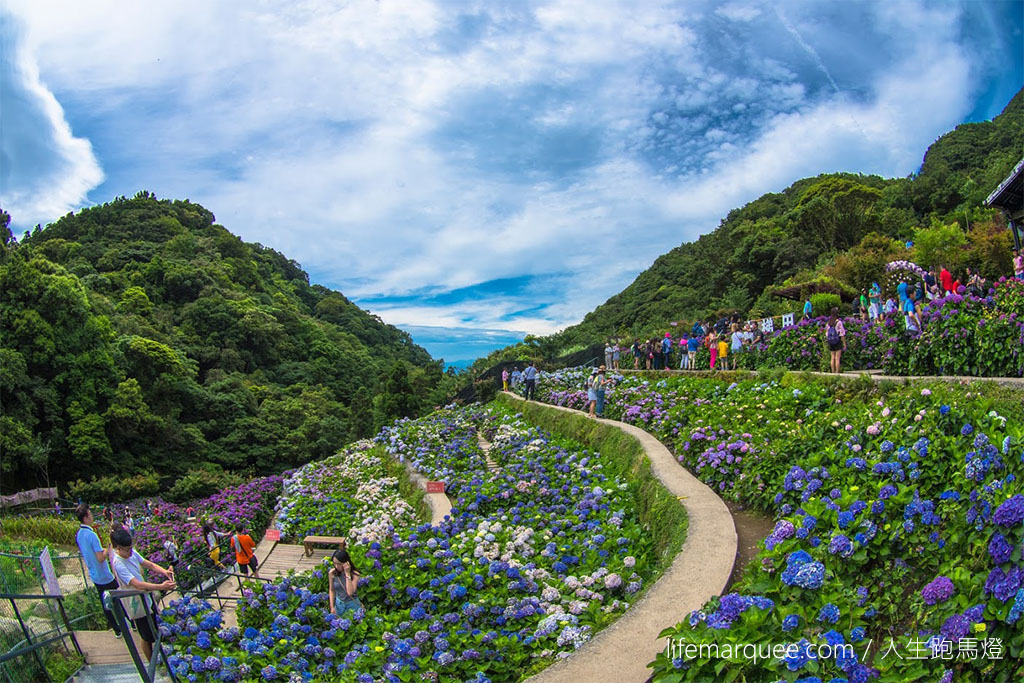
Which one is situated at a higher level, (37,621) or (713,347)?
(713,347)

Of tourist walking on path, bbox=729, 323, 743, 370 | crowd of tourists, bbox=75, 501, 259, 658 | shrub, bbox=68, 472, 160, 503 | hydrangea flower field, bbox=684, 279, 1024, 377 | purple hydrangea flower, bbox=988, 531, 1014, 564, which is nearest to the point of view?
purple hydrangea flower, bbox=988, 531, 1014, 564

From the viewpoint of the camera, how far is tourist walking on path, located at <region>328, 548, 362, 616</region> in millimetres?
5148

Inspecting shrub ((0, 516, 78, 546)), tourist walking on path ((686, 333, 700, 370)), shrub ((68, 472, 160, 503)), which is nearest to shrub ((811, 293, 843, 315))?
tourist walking on path ((686, 333, 700, 370))

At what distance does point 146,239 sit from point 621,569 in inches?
2570

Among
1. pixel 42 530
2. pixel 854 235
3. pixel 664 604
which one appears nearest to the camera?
pixel 664 604

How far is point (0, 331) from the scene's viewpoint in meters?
27.2

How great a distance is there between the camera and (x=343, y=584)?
17.0 ft

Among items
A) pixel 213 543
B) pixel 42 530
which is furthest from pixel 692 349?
pixel 42 530

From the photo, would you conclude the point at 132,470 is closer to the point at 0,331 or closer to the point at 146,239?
the point at 0,331

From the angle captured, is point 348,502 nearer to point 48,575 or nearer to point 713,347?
point 48,575

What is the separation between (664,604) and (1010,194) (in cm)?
2008

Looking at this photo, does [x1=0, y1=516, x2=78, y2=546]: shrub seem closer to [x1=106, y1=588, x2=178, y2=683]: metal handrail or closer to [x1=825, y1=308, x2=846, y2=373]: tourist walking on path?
[x1=106, y1=588, x2=178, y2=683]: metal handrail

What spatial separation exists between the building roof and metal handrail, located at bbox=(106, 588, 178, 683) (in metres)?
19.8

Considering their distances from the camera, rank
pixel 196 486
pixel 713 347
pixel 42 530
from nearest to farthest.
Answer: pixel 713 347 → pixel 42 530 → pixel 196 486
